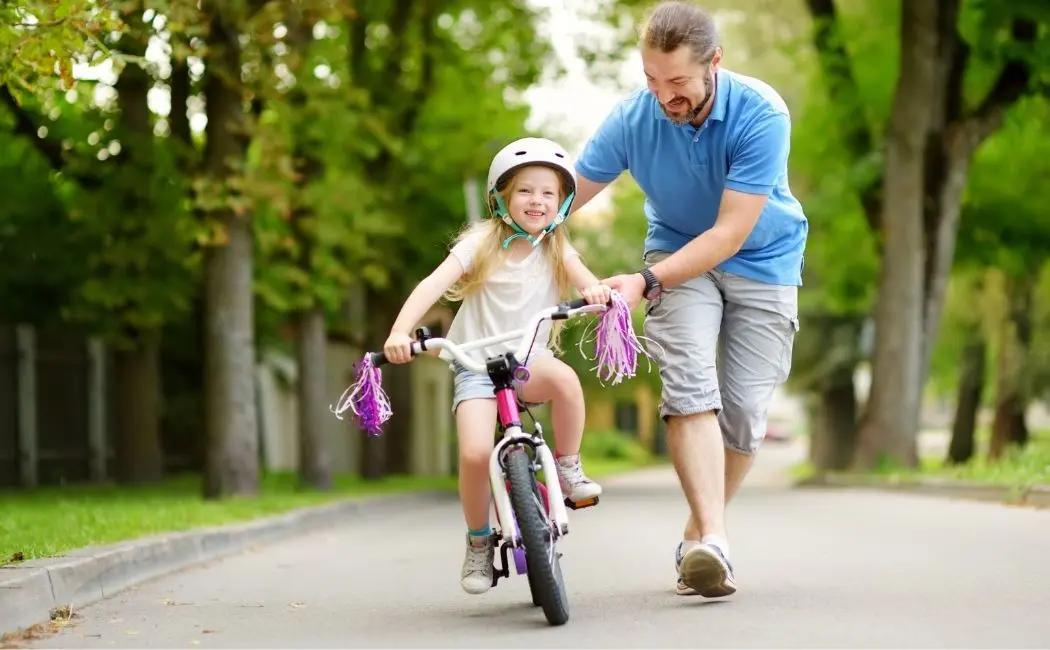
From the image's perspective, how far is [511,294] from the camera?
6.27 meters

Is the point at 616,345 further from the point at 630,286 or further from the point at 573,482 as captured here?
the point at 573,482

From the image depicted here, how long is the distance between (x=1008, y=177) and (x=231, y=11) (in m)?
14.4

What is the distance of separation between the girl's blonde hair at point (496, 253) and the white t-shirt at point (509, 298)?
0.02 metres

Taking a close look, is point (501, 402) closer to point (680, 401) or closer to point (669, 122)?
point (680, 401)

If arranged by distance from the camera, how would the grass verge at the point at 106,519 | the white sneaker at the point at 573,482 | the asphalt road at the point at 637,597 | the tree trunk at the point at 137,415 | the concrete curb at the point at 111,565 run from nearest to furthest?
the asphalt road at the point at 637,597, the white sneaker at the point at 573,482, the concrete curb at the point at 111,565, the grass verge at the point at 106,519, the tree trunk at the point at 137,415

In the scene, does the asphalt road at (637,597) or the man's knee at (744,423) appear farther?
the man's knee at (744,423)

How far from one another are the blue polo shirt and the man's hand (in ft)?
1.69

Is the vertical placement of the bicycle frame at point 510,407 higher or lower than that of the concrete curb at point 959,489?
higher

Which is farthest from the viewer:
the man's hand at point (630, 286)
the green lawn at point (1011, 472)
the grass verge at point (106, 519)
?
the green lawn at point (1011, 472)

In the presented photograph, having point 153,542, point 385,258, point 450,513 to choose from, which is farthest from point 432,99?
point 153,542

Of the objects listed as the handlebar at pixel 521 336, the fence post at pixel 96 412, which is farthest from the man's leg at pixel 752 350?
the fence post at pixel 96 412

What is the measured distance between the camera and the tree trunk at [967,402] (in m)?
33.4

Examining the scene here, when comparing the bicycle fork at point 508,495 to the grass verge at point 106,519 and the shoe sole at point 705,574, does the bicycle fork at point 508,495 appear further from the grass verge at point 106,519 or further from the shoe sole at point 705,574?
the grass verge at point 106,519

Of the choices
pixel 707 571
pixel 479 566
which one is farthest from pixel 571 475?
pixel 707 571
